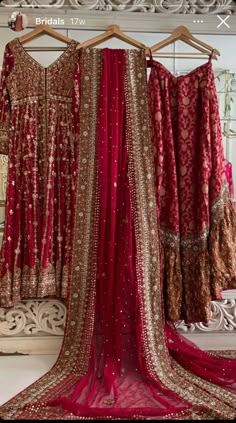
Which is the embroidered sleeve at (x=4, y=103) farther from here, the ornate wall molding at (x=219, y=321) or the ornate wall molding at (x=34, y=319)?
the ornate wall molding at (x=219, y=321)

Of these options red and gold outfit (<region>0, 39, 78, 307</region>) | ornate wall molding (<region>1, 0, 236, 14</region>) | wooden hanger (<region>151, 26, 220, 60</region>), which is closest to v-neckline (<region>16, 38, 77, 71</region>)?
red and gold outfit (<region>0, 39, 78, 307</region>)

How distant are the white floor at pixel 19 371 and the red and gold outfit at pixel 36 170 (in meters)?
0.23

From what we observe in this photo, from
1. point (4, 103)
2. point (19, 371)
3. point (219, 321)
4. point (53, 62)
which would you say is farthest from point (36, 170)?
point (219, 321)

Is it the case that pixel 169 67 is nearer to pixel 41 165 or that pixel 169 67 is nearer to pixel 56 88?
pixel 56 88

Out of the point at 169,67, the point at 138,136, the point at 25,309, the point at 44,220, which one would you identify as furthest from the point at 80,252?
the point at 169,67

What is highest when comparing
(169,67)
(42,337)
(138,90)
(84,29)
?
(84,29)

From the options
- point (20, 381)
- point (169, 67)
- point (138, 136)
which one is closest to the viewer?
point (20, 381)

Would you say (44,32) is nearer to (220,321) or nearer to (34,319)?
(34,319)

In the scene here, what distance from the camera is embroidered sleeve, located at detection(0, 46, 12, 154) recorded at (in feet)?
5.73

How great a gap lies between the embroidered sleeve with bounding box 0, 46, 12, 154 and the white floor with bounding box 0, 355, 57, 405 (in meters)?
0.78

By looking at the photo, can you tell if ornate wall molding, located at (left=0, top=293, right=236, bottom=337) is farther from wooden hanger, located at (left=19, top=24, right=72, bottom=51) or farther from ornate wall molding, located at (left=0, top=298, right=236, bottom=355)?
wooden hanger, located at (left=19, top=24, right=72, bottom=51)

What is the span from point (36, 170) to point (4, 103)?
27 cm

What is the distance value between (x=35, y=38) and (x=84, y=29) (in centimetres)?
19

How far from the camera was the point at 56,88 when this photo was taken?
69.0 inches
